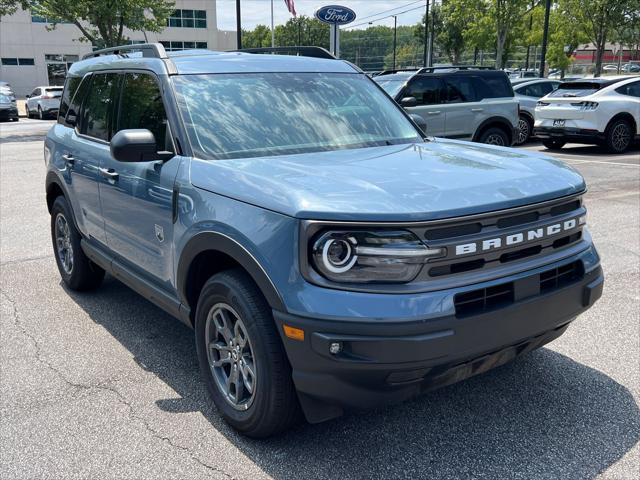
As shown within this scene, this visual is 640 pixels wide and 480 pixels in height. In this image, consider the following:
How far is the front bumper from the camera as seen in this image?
243 cm

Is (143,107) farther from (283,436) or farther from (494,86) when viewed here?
(494,86)

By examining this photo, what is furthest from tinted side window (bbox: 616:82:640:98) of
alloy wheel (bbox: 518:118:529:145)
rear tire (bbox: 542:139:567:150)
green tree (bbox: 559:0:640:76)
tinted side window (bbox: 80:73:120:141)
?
green tree (bbox: 559:0:640:76)

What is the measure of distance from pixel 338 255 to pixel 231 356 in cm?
92

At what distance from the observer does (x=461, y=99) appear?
41.1 feet

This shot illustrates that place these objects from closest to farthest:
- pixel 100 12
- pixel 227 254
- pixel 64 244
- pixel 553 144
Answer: pixel 227 254 < pixel 64 244 < pixel 553 144 < pixel 100 12

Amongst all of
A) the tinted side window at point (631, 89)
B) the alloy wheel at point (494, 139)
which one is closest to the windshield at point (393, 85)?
the alloy wheel at point (494, 139)

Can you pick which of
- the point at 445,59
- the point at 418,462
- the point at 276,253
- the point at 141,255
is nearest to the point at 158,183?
the point at 141,255

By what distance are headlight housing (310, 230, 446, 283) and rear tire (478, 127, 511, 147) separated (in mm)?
10730

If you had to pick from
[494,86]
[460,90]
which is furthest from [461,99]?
[494,86]

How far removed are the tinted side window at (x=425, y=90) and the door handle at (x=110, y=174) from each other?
8.76 meters

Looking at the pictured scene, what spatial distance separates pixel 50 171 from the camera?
17.4 feet

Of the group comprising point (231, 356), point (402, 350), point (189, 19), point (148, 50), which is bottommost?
point (231, 356)

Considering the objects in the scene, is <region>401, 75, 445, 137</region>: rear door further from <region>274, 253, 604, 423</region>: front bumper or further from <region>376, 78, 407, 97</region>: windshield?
<region>274, 253, 604, 423</region>: front bumper

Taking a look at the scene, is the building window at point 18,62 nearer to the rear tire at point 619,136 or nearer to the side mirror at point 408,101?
the side mirror at point 408,101
